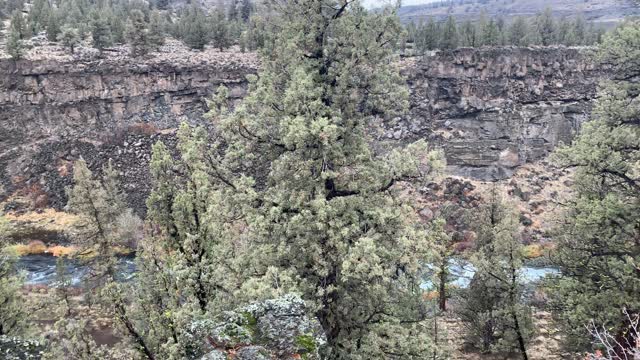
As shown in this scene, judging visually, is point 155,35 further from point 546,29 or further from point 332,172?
point 546,29

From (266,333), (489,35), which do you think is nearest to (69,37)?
(489,35)

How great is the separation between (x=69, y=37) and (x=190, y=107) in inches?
562

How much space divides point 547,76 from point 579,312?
50658mm

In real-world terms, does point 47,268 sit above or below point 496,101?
below

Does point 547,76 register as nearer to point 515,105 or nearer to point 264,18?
point 515,105

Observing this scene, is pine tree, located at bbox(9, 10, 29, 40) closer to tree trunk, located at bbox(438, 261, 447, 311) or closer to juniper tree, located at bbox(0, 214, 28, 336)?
juniper tree, located at bbox(0, 214, 28, 336)

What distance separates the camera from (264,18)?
40.4 feet

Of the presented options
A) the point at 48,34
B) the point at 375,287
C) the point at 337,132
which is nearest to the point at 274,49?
the point at 337,132

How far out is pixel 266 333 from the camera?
7164mm

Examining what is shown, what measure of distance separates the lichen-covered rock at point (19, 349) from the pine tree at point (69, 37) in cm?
4941

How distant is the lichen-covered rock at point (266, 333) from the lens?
6.91 metres

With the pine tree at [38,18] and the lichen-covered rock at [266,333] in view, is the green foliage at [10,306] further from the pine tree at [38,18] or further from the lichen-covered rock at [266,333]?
the pine tree at [38,18]

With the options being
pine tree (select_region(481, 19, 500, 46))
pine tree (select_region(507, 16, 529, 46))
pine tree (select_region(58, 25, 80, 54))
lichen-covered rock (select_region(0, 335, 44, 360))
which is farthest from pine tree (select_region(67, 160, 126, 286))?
pine tree (select_region(507, 16, 529, 46))

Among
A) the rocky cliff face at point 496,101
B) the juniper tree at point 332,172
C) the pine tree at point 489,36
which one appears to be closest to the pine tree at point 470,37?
the pine tree at point 489,36
